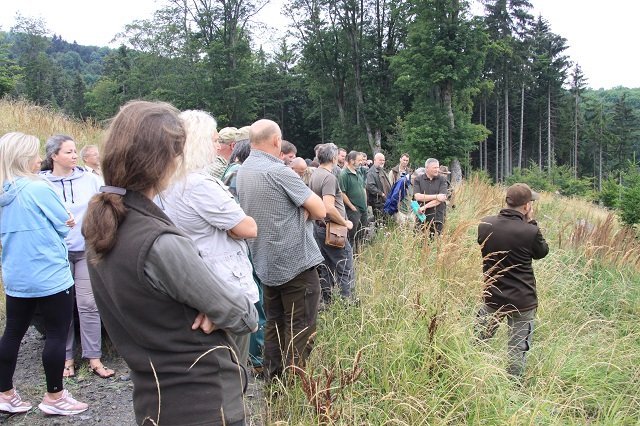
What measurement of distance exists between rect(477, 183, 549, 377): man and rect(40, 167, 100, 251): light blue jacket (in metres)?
3.18

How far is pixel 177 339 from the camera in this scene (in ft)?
4.44

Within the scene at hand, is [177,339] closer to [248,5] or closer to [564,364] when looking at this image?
[564,364]

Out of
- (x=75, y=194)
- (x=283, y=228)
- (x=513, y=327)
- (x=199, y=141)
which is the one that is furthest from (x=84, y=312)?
(x=513, y=327)

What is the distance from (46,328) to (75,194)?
3.80 feet

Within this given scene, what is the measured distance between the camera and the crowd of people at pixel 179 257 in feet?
4.33

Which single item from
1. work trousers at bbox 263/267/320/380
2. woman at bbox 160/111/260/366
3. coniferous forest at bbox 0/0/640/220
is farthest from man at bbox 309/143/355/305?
coniferous forest at bbox 0/0/640/220

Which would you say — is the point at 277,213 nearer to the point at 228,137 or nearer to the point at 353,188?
the point at 228,137

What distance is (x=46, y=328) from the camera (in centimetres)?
290

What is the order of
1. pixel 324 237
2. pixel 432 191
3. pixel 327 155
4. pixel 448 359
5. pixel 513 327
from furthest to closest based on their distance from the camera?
pixel 432 191, pixel 324 237, pixel 327 155, pixel 513 327, pixel 448 359

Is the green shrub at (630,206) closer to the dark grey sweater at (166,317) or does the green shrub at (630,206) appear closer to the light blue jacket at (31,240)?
the light blue jacket at (31,240)

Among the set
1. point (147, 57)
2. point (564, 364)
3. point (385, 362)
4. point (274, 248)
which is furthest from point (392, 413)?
point (147, 57)

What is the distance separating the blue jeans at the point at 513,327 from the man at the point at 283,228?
4.45 ft

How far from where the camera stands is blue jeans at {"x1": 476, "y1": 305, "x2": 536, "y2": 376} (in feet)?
11.5

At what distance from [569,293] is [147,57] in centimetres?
3445
